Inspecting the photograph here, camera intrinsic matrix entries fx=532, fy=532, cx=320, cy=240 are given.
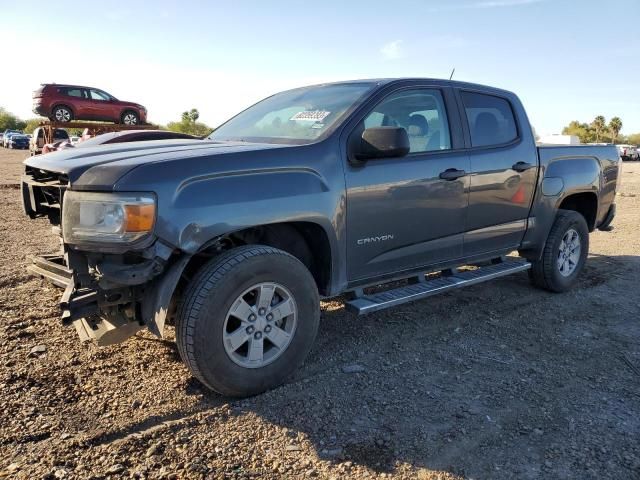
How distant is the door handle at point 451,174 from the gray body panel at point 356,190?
42mm

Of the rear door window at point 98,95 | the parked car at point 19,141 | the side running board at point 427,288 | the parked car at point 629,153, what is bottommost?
the parked car at point 629,153

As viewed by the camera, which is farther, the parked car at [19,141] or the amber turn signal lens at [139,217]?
the parked car at [19,141]

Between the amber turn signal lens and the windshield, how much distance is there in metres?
1.23

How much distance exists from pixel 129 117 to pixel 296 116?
704 inches

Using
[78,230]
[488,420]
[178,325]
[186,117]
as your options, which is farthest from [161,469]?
[186,117]

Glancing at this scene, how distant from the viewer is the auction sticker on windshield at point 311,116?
3.80m


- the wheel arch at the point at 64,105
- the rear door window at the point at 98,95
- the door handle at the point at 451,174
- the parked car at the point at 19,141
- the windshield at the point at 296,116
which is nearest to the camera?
the windshield at the point at 296,116

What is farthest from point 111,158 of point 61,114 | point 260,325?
point 61,114

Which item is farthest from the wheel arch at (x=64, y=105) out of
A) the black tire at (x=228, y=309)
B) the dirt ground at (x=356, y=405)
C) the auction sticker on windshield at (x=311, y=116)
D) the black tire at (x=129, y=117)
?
the black tire at (x=228, y=309)

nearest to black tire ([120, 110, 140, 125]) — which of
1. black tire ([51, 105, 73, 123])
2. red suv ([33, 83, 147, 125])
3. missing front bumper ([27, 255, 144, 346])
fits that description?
red suv ([33, 83, 147, 125])

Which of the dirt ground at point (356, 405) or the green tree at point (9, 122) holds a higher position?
the green tree at point (9, 122)

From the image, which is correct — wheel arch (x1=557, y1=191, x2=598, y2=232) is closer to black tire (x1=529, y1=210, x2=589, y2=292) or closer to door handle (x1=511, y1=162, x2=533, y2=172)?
black tire (x1=529, y1=210, x2=589, y2=292)

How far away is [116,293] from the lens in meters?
2.87

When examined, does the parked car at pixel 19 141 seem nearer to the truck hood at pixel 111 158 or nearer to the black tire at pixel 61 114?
the black tire at pixel 61 114
